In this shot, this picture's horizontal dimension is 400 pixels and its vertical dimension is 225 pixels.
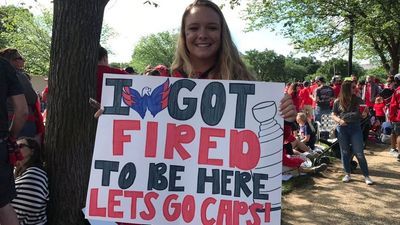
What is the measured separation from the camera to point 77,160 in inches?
152

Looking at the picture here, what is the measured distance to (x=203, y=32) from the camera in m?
2.10

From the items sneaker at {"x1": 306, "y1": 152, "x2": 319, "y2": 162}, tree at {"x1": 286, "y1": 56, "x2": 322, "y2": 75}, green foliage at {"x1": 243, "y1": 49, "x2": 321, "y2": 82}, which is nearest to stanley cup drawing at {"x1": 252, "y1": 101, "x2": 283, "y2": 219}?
sneaker at {"x1": 306, "y1": 152, "x2": 319, "y2": 162}

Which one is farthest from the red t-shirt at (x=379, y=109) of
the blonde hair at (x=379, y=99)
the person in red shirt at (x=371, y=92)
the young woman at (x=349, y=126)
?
the young woman at (x=349, y=126)

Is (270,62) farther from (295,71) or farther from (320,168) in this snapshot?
(320,168)

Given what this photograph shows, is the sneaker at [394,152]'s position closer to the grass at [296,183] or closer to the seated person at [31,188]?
the grass at [296,183]

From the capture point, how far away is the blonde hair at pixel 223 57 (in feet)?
6.97

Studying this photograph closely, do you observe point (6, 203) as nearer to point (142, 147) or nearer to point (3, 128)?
point (3, 128)

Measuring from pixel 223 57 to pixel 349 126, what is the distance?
19.2ft

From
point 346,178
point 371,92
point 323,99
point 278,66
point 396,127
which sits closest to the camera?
point 346,178

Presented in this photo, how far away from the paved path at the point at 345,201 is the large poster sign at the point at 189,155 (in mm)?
3498

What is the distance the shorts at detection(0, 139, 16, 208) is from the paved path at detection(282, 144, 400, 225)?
3.25 meters

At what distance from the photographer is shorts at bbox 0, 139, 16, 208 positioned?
3191 millimetres

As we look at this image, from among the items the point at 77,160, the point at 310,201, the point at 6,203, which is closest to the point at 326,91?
the point at 310,201

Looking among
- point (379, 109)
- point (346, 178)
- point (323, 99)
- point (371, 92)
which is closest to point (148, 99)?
point (346, 178)
